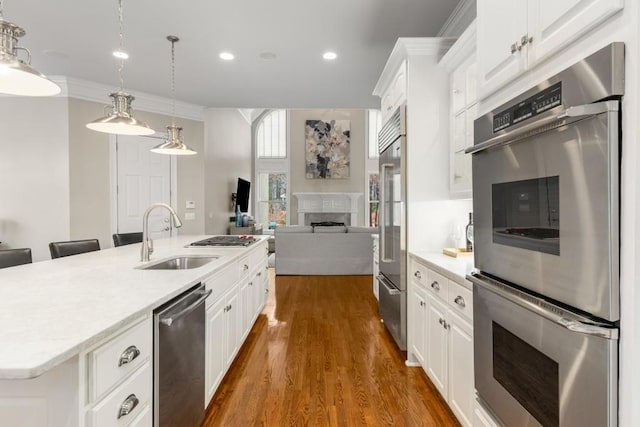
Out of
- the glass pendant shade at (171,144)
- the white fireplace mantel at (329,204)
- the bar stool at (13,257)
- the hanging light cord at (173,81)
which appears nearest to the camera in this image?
the bar stool at (13,257)

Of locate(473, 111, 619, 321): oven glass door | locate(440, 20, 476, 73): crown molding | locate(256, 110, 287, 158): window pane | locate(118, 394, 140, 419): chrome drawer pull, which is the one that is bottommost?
locate(118, 394, 140, 419): chrome drawer pull

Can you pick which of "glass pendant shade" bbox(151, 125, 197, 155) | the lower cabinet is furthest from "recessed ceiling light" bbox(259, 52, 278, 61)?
the lower cabinet

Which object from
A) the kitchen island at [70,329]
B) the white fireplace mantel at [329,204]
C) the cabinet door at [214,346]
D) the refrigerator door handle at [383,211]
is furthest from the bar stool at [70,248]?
the white fireplace mantel at [329,204]

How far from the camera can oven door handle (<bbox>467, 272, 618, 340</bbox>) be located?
32.1 inches

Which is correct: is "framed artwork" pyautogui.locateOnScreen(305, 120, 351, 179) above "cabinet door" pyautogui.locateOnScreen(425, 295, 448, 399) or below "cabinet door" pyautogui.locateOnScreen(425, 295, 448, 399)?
above

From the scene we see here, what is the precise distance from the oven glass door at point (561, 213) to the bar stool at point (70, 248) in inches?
125

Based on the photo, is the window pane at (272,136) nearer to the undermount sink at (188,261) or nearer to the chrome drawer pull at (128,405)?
the undermount sink at (188,261)

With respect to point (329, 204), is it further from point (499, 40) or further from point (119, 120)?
point (499, 40)

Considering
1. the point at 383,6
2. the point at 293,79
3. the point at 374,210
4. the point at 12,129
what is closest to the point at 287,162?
the point at 374,210

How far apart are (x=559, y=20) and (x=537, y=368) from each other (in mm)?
1073

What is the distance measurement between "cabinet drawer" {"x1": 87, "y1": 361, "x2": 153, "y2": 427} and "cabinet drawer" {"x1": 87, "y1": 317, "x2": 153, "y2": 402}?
0.03 metres

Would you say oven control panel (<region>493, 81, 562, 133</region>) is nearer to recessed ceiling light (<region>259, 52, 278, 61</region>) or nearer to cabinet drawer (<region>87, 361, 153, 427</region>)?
cabinet drawer (<region>87, 361, 153, 427</region>)

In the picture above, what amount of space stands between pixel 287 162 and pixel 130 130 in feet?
27.2

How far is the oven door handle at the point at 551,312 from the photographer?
0.82 meters
